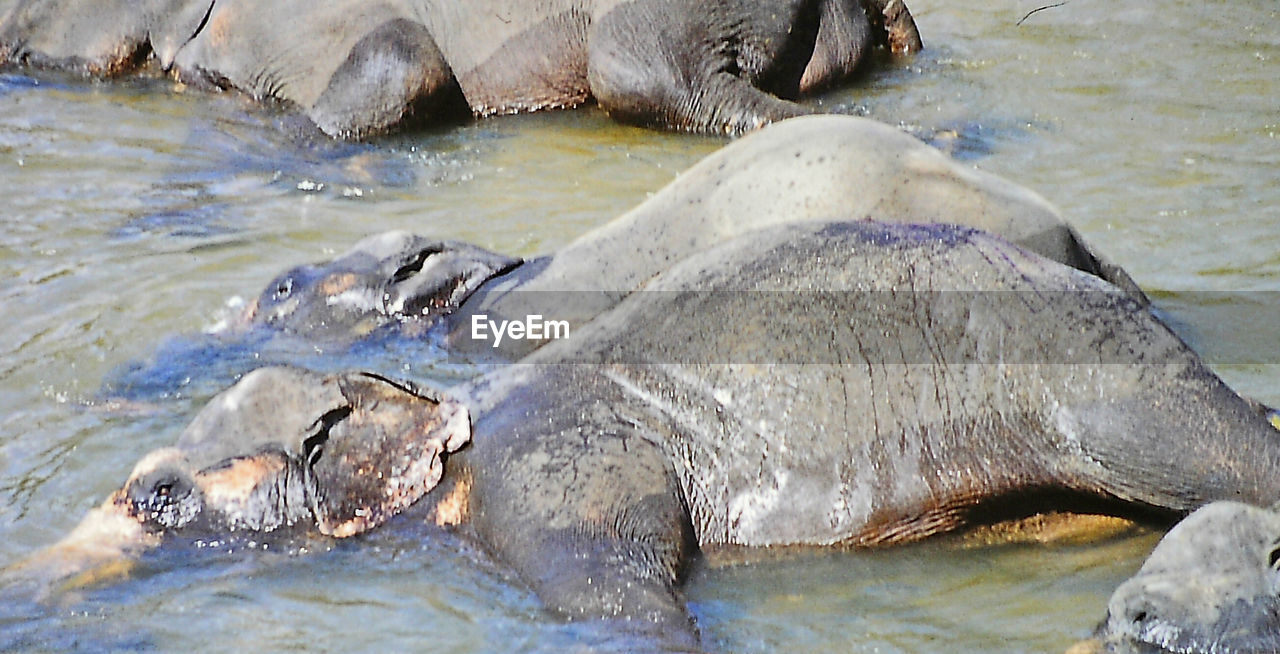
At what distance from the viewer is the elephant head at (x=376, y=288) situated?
221 inches

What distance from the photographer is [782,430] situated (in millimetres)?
3875

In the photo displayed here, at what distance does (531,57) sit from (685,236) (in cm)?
374

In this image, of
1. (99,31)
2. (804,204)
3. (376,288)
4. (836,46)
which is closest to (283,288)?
(376,288)

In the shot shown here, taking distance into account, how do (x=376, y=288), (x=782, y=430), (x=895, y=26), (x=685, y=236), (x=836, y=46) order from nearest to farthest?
(x=782, y=430), (x=685, y=236), (x=376, y=288), (x=836, y=46), (x=895, y=26)

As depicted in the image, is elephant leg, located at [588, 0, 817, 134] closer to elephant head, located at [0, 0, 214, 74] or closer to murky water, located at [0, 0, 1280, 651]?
murky water, located at [0, 0, 1280, 651]

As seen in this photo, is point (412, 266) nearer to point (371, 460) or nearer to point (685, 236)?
point (685, 236)

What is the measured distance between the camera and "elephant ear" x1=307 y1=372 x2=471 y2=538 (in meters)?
4.04

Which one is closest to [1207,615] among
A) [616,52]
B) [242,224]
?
[242,224]

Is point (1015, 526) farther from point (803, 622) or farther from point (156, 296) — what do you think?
point (156, 296)

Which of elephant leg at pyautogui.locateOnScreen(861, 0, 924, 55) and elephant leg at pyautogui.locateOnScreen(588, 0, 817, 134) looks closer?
elephant leg at pyautogui.locateOnScreen(588, 0, 817, 134)

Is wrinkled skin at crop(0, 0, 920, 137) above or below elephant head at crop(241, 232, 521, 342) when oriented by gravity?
above

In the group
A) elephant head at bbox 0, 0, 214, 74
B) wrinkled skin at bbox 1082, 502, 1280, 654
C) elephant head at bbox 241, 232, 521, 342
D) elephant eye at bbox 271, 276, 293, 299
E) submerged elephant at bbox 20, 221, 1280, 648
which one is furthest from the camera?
elephant head at bbox 0, 0, 214, 74

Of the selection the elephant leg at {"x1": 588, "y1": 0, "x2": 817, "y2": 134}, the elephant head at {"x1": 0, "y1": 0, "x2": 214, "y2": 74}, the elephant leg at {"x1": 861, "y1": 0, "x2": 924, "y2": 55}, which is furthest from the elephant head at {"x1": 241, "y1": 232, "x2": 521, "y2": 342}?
the elephant leg at {"x1": 861, "y1": 0, "x2": 924, "y2": 55}

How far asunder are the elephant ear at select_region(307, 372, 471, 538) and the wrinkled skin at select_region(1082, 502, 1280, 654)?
1605 millimetres
